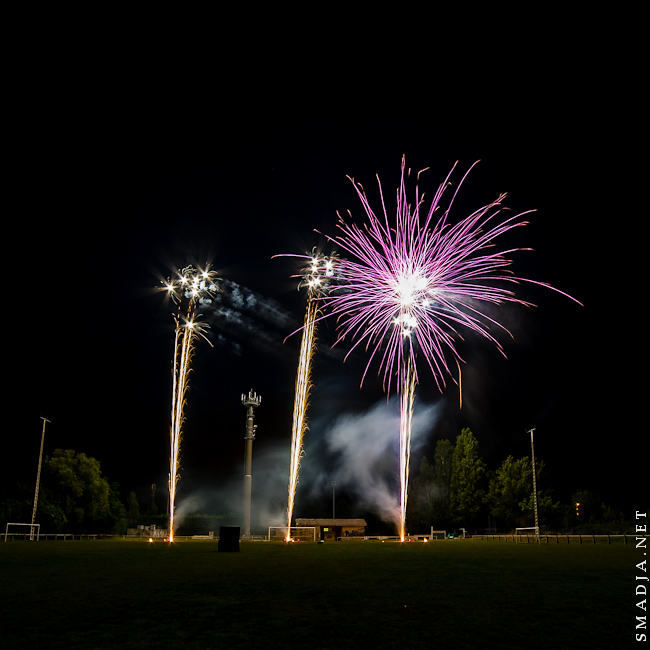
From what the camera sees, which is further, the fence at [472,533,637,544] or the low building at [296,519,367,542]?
the low building at [296,519,367,542]

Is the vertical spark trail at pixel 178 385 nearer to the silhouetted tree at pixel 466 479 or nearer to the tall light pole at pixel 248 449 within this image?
the tall light pole at pixel 248 449

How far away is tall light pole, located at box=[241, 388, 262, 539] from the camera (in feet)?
243

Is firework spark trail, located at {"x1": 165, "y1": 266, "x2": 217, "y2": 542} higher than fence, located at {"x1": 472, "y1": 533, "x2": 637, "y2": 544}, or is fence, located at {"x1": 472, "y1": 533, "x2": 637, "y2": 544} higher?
firework spark trail, located at {"x1": 165, "y1": 266, "x2": 217, "y2": 542}

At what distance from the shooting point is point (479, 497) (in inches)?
2997

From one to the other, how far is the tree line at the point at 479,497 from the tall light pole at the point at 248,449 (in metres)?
22.6

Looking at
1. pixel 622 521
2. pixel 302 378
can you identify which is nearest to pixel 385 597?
pixel 302 378

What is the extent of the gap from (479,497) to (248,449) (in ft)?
96.9

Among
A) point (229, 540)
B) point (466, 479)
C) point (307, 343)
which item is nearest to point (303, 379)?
point (307, 343)

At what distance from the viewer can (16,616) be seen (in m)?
9.73

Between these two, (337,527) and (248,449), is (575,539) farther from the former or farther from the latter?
(248,449)

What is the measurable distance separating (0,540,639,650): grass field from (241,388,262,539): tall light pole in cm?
5682

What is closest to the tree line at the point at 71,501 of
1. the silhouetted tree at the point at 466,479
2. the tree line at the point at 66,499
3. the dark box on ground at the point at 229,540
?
the tree line at the point at 66,499

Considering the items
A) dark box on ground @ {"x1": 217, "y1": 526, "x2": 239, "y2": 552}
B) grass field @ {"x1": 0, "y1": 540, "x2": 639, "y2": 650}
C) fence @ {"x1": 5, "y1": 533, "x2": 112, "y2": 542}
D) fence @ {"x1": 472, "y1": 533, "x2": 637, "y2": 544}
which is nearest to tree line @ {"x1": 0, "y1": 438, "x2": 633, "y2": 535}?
fence @ {"x1": 5, "y1": 533, "x2": 112, "y2": 542}

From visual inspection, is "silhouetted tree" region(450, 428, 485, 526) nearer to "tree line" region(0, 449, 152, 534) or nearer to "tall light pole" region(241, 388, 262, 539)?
"tall light pole" region(241, 388, 262, 539)
